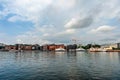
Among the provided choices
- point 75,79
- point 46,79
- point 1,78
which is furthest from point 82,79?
point 1,78

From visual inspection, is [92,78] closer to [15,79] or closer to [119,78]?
[119,78]

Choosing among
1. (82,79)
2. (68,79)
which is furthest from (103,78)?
(68,79)

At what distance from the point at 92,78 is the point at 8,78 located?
58.9 ft

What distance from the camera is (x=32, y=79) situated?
36531 millimetres

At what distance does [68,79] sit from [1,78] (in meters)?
14.4

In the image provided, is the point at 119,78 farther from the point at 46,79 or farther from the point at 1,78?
the point at 1,78

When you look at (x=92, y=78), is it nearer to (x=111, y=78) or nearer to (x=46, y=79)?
(x=111, y=78)

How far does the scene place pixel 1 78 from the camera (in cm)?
3769

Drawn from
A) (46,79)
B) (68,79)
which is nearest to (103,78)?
(68,79)

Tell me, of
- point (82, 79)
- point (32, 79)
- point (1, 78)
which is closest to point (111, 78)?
point (82, 79)

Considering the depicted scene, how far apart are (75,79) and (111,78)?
7595 mm

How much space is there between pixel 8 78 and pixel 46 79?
8482 millimetres

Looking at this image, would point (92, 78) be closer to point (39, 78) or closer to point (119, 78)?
point (119, 78)

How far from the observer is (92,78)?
36.8 m
